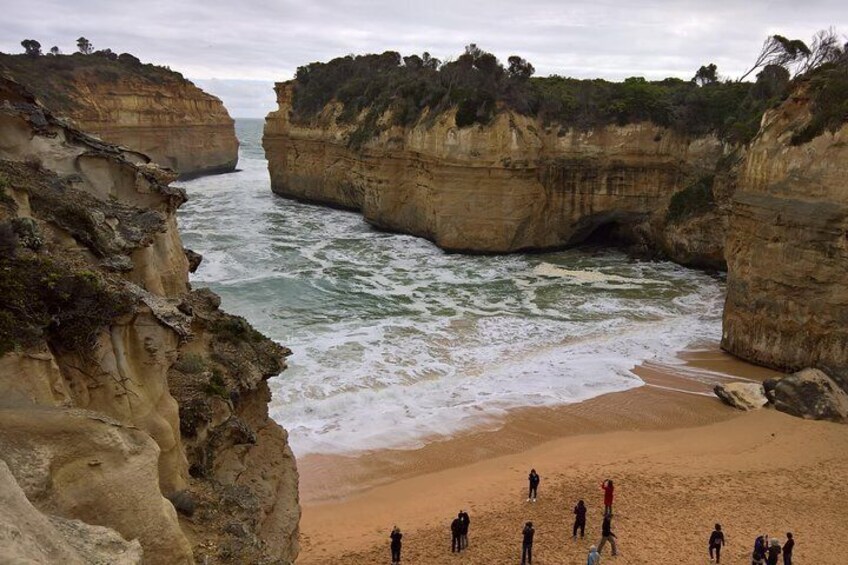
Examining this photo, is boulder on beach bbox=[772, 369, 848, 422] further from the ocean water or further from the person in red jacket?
the person in red jacket

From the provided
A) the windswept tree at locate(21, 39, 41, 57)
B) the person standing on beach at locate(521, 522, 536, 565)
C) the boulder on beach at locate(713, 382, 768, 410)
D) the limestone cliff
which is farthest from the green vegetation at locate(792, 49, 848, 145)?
the windswept tree at locate(21, 39, 41, 57)

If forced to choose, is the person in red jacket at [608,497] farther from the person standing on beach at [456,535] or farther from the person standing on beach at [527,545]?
the person standing on beach at [456,535]

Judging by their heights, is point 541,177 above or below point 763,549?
above

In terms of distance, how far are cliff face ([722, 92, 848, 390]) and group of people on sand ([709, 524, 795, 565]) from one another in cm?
811

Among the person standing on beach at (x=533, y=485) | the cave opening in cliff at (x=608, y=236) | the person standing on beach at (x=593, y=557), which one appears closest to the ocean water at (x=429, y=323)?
the cave opening in cliff at (x=608, y=236)

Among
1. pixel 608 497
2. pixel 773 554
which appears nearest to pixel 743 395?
pixel 608 497

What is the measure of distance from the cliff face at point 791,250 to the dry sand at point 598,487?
10.0 feet

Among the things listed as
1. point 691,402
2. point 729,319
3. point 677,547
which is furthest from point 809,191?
point 677,547

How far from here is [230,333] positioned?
9.30 metres

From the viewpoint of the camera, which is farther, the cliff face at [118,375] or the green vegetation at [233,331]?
the green vegetation at [233,331]

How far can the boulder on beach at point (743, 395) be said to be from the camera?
16.9 m

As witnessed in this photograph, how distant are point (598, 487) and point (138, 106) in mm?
57387

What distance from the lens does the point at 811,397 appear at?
53.9 ft

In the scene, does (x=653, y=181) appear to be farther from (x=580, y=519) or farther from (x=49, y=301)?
(x=49, y=301)
